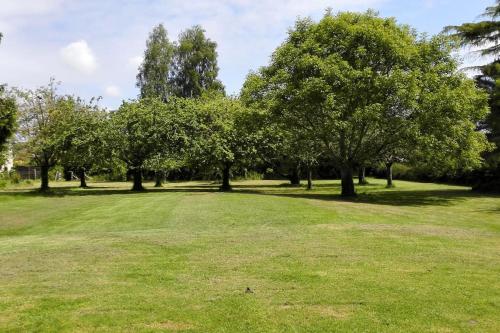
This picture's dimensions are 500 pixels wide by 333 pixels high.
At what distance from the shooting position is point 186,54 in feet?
208

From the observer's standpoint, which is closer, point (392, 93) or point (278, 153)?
point (392, 93)

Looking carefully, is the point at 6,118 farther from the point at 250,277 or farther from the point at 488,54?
the point at 488,54

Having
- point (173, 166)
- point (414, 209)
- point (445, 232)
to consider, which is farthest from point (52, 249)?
point (173, 166)

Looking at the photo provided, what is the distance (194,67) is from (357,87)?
39.2 metres

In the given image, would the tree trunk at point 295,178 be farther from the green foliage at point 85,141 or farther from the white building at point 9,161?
the white building at point 9,161

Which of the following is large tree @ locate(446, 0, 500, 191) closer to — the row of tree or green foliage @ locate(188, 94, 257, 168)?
the row of tree

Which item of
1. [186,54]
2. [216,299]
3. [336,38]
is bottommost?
[216,299]

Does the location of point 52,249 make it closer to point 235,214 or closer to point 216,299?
point 216,299

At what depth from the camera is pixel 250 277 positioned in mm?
8312

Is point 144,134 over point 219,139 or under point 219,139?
over

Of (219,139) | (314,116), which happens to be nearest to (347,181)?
(314,116)

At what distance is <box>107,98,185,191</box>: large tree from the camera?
39000 millimetres

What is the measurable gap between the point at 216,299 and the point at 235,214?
11469 millimetres

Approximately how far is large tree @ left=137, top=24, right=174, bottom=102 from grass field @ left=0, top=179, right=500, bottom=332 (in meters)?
47.5
